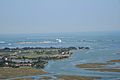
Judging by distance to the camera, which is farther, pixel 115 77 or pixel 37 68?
pixel 37 68

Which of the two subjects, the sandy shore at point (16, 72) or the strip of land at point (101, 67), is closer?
the sandy shore at point (16, 72)

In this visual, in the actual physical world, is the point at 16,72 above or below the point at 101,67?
above

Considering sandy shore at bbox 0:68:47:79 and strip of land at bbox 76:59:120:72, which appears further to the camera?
strip of land at bbox 76:59:120:72

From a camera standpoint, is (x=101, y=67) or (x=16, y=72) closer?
(x=16, y=72)

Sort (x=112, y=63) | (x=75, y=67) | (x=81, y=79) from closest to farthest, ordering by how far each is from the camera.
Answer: (x=81, y=79), (x=75, y=67), (x=112, y=63)

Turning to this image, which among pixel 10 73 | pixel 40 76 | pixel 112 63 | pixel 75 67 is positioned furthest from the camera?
pixel 112 63

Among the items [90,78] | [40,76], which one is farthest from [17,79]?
[90,78]

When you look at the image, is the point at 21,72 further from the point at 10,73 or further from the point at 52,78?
the point at 52,78

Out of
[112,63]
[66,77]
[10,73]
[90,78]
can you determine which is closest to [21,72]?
[10,73]

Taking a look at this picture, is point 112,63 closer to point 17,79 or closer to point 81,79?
point 81,79
